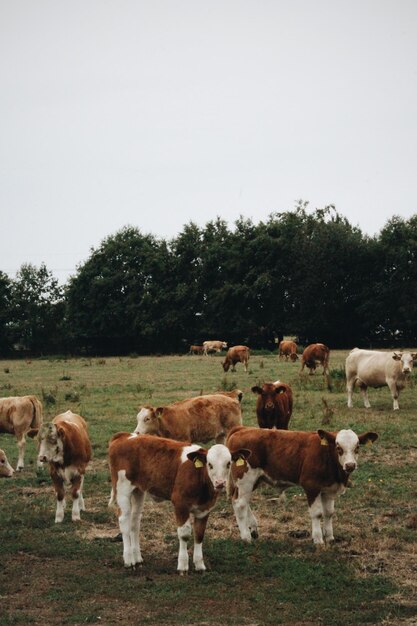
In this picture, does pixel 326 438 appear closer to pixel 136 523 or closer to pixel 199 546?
pixel 199 546

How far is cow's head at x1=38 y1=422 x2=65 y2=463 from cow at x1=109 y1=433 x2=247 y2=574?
5.31 ft

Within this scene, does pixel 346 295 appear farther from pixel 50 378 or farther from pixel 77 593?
pixel 77 593

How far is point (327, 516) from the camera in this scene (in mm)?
10039

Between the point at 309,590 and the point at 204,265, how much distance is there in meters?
62.9

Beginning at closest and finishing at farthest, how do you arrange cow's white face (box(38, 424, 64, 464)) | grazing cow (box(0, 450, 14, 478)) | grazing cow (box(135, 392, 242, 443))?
cow's white face (box(38, 424, 64, 464)) → grazing cow (box(0, 450, 14, 478)) → grazing cow (box(135, 392, 242, 443))

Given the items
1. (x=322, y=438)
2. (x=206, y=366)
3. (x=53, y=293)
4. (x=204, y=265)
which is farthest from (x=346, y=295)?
(x=322, y=438)

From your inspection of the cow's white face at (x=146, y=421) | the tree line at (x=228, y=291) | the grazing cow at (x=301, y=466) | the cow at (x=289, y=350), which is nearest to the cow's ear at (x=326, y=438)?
the grazing cow at (x=301, y=466)

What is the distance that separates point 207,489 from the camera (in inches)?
355

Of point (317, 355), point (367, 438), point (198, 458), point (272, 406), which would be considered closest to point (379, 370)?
point (272, 406)

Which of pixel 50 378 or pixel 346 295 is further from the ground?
pixel 346 295

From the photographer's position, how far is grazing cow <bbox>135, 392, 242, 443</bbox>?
13445mm

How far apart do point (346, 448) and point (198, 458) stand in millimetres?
1930

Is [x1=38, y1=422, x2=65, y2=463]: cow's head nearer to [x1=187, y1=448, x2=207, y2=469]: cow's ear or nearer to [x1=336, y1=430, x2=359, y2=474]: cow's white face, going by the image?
[x1=187, y1=448, x2=207, y2=469]: cow's ear

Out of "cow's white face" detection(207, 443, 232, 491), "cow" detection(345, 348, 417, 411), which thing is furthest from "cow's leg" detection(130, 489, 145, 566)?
"cow" detection(345, 348, 417, 411)
